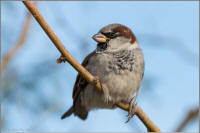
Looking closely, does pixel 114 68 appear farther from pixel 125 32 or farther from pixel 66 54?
pixel 66 54

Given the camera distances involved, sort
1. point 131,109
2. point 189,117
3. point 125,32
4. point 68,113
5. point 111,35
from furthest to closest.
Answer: point 68,113
point 125,32
point 111,35
point 131,109
point 189,117

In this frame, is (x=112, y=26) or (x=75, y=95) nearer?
(x=112, y=26)

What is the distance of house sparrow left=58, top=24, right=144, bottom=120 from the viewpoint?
7.23ft

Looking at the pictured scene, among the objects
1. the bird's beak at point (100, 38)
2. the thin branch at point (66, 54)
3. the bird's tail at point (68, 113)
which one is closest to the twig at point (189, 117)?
the thin branch at point (66, 54)

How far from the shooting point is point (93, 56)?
2371 millimetres

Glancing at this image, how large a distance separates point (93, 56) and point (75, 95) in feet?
1.31

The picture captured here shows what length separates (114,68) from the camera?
7.21ft

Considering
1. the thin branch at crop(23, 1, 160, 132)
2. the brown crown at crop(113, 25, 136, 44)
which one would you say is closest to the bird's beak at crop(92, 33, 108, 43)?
the brown crown at crop(113, 25, 136, 44)

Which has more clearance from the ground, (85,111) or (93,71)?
(93,71)

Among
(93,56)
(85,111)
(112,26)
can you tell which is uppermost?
(112,26)

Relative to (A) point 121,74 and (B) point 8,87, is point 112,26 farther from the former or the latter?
(B) point 8,87

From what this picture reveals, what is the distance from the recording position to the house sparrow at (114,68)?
220 cm

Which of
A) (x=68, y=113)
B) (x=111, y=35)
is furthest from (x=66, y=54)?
(x=68, y=113)

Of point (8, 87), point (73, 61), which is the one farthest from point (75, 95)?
point (73, 61)
